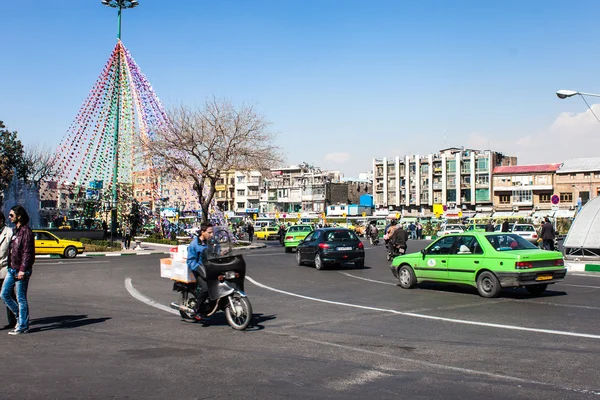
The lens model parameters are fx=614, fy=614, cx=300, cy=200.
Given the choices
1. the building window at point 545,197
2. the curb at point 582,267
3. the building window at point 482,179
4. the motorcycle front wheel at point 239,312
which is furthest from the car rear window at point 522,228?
the building window at point 482,179

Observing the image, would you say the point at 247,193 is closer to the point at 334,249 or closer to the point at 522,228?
the point at 522,228

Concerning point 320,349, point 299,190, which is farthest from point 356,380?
point 299,190

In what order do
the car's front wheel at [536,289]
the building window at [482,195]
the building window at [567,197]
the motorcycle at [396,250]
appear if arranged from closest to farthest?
the car's front wheel at [536,289] < the motorcycle at [396,250] < the building window at [567,197] < the building window at [482,195]

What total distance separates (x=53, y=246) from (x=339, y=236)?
54.9ft

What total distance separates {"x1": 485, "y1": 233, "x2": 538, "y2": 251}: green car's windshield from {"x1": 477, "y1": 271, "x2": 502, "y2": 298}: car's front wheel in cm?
65

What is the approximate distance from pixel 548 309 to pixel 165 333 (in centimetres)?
726

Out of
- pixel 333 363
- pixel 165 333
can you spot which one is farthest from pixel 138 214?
pixel 333 363

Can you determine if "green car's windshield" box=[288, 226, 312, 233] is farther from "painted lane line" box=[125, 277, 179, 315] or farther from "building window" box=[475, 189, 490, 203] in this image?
"building window" box=[475, 189, 490, 203]

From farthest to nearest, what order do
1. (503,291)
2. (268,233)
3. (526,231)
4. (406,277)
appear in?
(268,233) → (526,231) → (406,277) → (503,291)

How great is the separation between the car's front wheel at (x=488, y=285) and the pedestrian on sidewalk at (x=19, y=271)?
30.6ft

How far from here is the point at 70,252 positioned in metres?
32.5

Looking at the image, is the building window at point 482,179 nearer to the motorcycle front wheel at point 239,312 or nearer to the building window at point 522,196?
the building window at point 522,196

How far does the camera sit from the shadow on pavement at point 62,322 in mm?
10156

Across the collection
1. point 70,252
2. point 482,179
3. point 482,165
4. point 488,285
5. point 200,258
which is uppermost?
point 482,165
